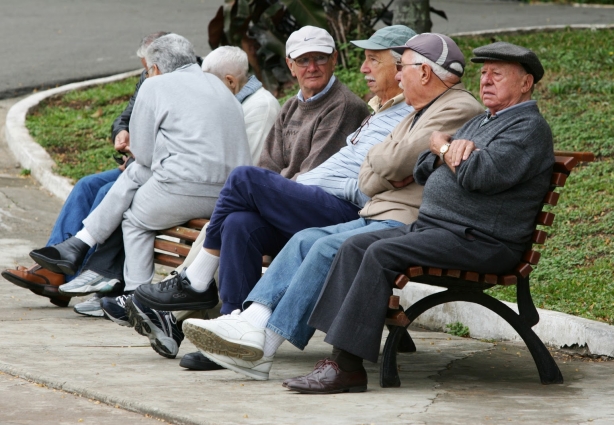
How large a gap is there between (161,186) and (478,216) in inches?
80.5

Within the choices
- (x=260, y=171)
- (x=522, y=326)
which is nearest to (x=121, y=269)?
(x=260, y=171)

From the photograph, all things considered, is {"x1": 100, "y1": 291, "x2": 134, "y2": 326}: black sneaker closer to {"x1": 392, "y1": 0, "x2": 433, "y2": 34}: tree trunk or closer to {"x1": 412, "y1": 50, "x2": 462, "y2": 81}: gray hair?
{"x1": 412, "y1": 50, "x2": 462, "y2": 81}: gray hair

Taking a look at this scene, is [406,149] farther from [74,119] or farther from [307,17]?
[74,119]

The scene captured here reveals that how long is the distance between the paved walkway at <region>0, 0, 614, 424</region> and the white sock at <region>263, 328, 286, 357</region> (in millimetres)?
140

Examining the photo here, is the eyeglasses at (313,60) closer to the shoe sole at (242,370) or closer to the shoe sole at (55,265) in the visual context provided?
the shoe sole at (55,265)

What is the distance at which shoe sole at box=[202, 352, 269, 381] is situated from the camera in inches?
165

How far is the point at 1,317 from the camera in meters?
5.68

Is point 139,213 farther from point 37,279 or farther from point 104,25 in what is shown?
point 104,25

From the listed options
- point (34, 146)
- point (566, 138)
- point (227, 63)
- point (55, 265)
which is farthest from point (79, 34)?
point (55, 265)

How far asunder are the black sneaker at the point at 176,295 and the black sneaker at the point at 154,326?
0.16 ft

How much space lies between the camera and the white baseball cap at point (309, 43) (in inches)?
213

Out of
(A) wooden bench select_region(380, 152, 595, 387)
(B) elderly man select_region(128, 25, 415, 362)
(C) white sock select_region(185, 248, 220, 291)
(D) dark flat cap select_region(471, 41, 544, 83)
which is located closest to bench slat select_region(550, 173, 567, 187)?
(A) wooden bench select_region(380, 152, 595, 387)

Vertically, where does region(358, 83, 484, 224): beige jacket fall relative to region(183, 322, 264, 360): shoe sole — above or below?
above

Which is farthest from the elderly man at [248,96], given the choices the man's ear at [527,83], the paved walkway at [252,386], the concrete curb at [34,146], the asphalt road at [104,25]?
the asphalt road at [104,25]
